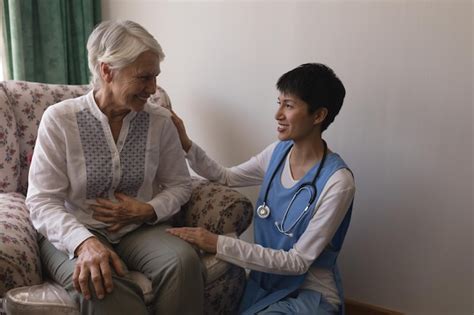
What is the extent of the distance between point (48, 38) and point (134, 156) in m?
1.00

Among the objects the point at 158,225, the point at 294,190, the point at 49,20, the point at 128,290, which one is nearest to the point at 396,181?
the point at 294,190

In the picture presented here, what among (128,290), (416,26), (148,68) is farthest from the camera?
(416,26)

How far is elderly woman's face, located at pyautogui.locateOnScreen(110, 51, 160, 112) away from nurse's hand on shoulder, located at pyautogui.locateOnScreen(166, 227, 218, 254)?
0.40 metres

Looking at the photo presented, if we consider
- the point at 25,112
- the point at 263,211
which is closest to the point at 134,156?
the point at 263,211

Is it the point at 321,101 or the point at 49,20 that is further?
the point at 49,20

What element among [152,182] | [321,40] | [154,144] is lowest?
[152,182]

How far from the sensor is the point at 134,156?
1495 millimetres

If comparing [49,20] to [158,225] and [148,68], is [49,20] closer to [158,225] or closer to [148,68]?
[148,68]

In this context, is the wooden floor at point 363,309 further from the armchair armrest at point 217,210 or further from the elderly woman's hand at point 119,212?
the elderly woman's hand at point 119,212

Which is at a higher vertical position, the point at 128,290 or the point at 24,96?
the point at 24,96

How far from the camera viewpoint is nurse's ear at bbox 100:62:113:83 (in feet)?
4.61

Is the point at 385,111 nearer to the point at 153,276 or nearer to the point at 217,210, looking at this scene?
the point at 217,210

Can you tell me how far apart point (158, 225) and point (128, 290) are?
33 centimetres

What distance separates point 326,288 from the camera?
1.50 meters
